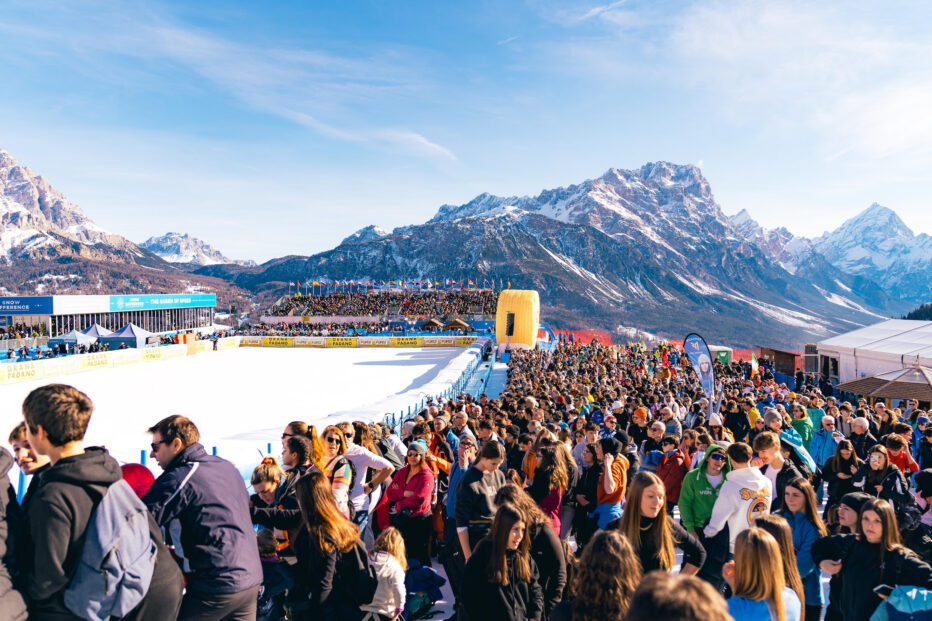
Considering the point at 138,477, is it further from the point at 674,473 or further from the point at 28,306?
the point at 28,306

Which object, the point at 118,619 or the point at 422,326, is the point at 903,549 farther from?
the point at 422,326

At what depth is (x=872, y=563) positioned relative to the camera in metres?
3.06

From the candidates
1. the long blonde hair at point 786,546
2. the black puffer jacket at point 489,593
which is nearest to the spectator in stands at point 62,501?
the black puffer jacket at point 489,593

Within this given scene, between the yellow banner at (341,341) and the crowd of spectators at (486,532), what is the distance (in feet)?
127

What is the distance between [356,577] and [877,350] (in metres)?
22.6

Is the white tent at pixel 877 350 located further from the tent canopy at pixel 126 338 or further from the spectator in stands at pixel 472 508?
the tent canopy at pixel 126 338

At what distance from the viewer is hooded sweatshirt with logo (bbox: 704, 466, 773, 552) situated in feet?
12.5

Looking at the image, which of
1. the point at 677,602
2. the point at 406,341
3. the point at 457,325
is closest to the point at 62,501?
the point at 677,602

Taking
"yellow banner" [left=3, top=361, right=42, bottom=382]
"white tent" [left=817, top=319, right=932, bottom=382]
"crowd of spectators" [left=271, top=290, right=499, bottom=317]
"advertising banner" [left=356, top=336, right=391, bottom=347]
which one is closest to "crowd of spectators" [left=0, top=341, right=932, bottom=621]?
"white tent" [left=817, top=319, right=932, bottom=382]

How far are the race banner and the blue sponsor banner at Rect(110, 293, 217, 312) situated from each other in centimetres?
5291

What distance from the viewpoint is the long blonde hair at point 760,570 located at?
2367 millimetres

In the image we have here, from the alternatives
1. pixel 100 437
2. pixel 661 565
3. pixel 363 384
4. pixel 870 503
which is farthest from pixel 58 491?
pixel 363 384

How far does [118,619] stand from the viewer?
2586 mm

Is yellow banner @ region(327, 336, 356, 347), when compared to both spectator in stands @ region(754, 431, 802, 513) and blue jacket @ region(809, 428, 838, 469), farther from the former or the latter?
spectator in stands @ region(754, 431, 802, 513)
